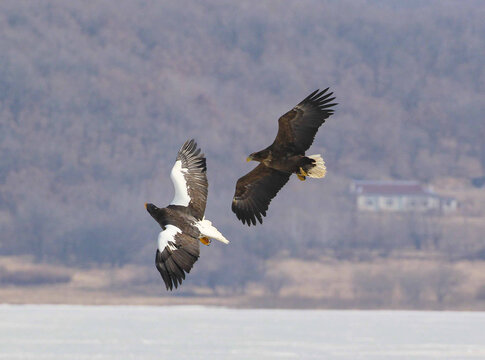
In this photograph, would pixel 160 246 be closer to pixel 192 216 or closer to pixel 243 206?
pixel 192 216

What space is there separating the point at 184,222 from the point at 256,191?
12.0 ft

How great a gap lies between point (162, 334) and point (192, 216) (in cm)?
5502

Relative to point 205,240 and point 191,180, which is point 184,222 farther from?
point 191,180

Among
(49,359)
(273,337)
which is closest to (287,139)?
(49,359)

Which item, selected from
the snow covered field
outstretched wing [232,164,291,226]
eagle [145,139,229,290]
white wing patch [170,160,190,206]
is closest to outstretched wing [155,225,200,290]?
eagle [145,139,229,290]

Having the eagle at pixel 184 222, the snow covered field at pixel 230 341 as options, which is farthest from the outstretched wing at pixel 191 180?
the snow covered field at pixel 230 341

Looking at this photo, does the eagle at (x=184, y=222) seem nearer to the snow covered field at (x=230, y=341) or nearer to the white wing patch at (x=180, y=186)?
the white wing patch at (x=180, y=186)

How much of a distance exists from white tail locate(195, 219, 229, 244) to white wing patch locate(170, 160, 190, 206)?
1416mm

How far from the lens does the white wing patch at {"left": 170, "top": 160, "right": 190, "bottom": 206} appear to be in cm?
2053

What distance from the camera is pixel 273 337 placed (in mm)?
70000

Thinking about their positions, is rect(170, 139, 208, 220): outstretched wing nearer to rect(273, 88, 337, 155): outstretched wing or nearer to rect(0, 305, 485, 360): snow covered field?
rect(273, 88, 337, 155): outstretched wing

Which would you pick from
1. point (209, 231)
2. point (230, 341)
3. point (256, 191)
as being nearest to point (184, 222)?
point (209, 231)

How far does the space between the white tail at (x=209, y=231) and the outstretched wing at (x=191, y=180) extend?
2.49 feet

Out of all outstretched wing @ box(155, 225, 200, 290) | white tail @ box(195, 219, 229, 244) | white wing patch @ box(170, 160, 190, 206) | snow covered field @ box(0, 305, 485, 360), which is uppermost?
snow covered field @ box(0, 305, 485, 360)
